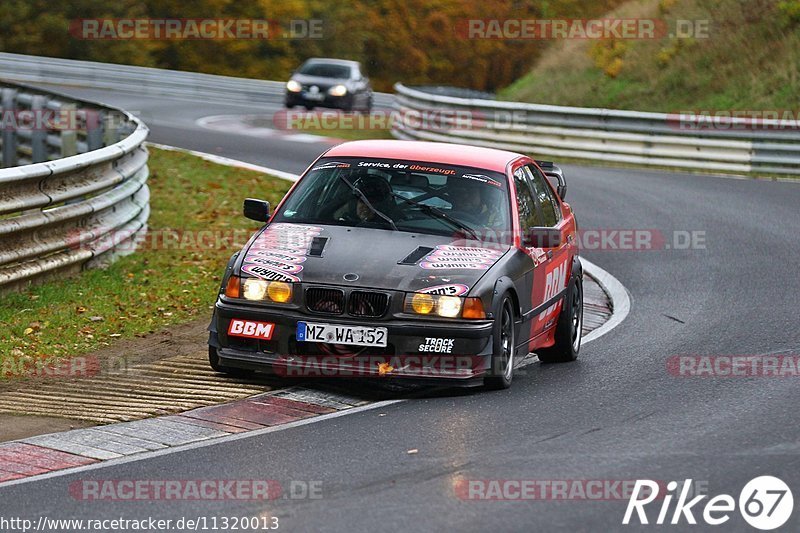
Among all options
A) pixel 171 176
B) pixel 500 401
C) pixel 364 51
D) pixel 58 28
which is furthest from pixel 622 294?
pixel 364 51

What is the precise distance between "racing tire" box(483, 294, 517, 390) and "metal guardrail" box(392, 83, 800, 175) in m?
15.2

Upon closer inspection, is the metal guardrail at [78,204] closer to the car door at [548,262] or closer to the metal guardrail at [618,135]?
the car door at [548,262]

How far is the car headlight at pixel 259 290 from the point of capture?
28.3 ft

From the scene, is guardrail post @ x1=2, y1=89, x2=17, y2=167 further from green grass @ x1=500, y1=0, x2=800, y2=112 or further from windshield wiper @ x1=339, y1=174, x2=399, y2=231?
green grass @ x1=500, y1=0, x2=800, y2=112

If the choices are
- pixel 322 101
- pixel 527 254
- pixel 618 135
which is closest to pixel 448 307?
pixel 527 254

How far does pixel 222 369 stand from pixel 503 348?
1.81 metres

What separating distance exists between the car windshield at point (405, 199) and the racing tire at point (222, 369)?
1165 millimetres

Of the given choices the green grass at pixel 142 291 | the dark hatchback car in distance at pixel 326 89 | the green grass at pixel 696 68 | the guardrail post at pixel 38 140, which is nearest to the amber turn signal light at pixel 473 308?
the green grass at pixel 142 291

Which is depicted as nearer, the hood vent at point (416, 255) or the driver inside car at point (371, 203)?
the hood vent at point (416, 255)

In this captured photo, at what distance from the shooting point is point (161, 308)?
11586 mm

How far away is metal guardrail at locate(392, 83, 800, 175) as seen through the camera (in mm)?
23281

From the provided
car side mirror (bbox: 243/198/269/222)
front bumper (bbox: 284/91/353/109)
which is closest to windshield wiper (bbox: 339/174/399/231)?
car side mirror (bbox: 243/198/269/222)

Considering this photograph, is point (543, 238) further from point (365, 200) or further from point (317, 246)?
point (317, 246)

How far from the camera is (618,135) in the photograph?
A: 81.7ft
